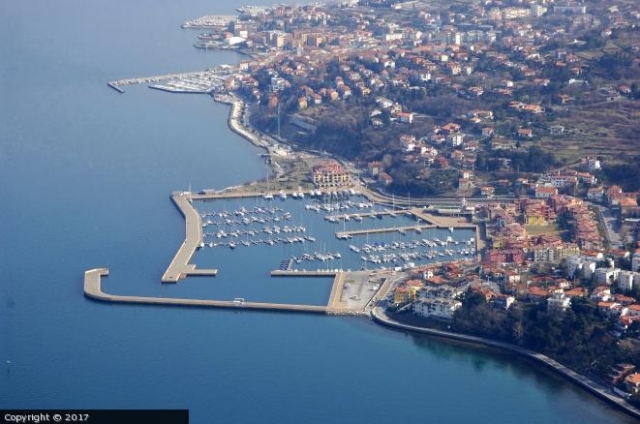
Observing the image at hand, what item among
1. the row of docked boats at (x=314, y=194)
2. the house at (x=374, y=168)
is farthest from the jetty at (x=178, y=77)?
the row of docked boats at (x=314, y=194)

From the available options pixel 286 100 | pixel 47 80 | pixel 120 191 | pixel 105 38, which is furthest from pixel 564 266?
pixel 105 38

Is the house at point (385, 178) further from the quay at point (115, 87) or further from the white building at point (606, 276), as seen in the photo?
the quay at point (115, 87)

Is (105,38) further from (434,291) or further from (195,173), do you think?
(434,291)

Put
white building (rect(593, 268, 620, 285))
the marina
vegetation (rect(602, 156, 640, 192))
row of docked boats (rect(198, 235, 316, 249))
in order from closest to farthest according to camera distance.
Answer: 1. white building (rect(593, 268, 620, 285))
2. the marina
3. row of docked boats (rect(198, 235, 316, 249))
4. vegetation (rect(602, 156, 640, 192))

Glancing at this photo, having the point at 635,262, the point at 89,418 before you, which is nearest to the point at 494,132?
the point at 635,262

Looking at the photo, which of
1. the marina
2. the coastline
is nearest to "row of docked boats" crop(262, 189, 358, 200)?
the marina

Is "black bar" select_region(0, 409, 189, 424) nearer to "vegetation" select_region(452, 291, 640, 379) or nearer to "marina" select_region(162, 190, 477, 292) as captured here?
"vegetation" select_region(452, 291, 640, 379)

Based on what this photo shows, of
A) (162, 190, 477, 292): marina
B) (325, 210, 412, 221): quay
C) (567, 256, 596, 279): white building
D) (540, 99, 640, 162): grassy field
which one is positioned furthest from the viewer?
(540, 99, 640, 162): grassy field
